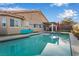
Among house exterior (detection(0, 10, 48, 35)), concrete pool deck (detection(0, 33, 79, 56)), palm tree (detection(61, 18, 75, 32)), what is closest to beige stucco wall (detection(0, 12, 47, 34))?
house exterior (detection(0, 10, 48, 35))

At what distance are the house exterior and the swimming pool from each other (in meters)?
0.24

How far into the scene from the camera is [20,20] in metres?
4.91

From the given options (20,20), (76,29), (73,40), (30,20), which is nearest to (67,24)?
(76,29)

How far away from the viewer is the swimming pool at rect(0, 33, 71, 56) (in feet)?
15.7

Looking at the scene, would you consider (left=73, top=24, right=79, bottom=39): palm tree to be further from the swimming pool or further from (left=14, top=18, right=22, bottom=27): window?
(left=14, top=18, right=22, bottom=27): window

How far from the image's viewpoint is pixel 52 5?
4.83 meters

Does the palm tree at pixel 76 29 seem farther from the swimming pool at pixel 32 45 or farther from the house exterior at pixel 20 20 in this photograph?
the house exterior at pixel 20 20

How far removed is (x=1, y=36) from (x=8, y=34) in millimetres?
177

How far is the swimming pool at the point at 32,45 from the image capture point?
4.79 metres

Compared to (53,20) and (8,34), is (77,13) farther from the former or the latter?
(8,34)

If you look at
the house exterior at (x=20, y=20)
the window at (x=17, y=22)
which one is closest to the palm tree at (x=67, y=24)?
the house exterior at (x=20, y=20)

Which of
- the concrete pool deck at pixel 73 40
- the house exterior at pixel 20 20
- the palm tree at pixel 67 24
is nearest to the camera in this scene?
the concrete pool deck at pixel 73 40

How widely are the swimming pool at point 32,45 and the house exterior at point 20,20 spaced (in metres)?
0.24

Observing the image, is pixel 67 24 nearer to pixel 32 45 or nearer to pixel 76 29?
pixel 76 29
